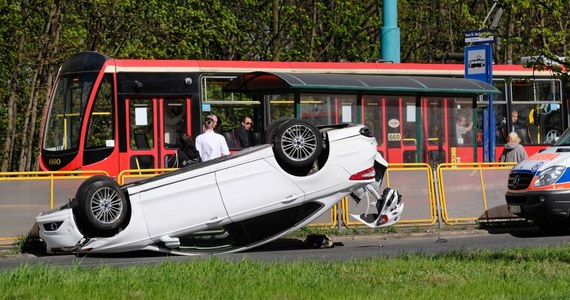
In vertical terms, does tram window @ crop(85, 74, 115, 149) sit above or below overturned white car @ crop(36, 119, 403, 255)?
above

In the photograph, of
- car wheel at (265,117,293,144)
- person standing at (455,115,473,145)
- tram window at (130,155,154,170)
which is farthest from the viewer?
person standing at (455,115,473,145)

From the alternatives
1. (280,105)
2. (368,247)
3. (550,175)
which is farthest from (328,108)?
(368,247)

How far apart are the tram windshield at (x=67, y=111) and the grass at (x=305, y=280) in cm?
1229

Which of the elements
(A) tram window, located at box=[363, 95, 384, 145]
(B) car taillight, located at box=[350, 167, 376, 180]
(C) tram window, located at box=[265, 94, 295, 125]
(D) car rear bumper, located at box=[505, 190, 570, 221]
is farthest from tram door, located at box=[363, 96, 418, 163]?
(B) car taillight, located at box=[350, 167, 376, 180]

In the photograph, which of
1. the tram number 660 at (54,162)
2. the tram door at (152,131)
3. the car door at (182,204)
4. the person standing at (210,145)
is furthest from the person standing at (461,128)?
the car door at (182,204)

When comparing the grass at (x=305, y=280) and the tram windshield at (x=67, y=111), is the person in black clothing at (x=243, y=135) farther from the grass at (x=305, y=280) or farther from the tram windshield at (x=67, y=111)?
the grass at (x=305, y=280)

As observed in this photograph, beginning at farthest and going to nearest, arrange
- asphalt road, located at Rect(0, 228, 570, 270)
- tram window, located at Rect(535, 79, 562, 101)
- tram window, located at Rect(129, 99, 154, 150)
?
tram window, located at Rect(535, 79, 562, 101), tram window, located at Rect(129, 99, 154, 150), asphalt road, located at Rect(0, 228, 570, 270)

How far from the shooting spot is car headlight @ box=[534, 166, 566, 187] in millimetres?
17531

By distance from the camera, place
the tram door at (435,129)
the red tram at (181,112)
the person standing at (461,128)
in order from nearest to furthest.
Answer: the red tram at (181,112) → the tram door at (435,129) → the person standing at (461,128)

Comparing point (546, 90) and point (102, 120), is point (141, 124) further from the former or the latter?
point (546, 90)

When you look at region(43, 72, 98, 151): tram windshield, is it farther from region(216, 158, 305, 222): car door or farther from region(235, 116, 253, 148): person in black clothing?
region(216, 158, 305, 222): car door

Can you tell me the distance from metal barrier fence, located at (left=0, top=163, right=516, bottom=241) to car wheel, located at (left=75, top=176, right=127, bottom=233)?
9.67 feet

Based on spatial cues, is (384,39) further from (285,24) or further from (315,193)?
(315,193)

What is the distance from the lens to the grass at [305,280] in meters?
9.49
